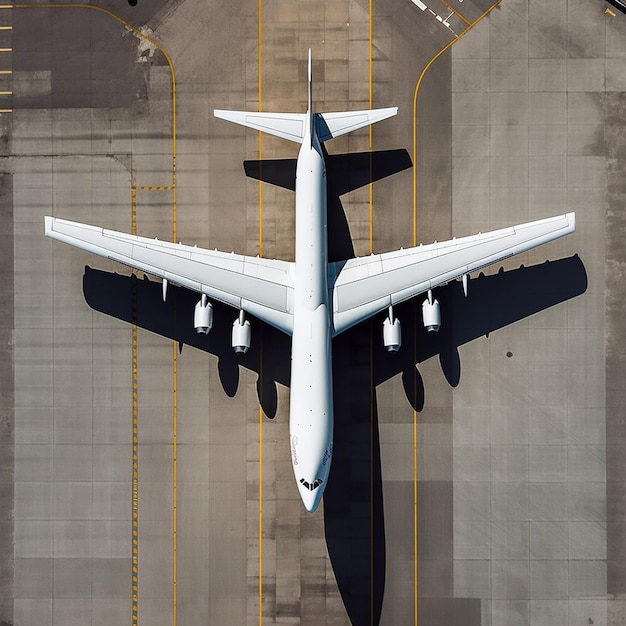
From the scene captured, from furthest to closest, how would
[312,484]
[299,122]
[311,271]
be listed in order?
[299,122] → [311,271] → [312,484]

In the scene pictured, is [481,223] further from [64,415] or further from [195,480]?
[64,415]

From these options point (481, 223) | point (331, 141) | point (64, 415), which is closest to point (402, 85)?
point (331, 141)

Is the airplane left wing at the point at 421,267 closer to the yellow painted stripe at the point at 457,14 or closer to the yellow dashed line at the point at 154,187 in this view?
the yellow dashed line at the point at 154,187

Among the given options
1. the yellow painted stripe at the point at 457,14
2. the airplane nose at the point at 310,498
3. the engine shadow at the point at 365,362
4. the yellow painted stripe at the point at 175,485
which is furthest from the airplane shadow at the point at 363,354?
the yellow painted stripe at the point at 457,14

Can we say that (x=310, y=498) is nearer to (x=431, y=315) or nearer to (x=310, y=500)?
(x=310, y=500)

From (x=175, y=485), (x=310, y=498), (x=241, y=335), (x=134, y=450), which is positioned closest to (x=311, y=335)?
(x=241, y=335)
